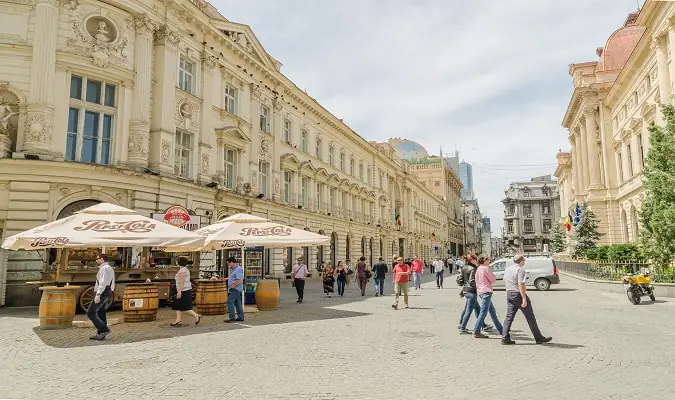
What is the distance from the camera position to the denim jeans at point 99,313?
30.9 feet

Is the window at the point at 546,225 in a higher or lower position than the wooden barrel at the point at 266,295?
higher

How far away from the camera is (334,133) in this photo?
4175 cm

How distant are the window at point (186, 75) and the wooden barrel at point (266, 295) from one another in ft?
42.2

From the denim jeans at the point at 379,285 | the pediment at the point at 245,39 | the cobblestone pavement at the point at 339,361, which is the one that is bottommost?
the cobblestone pavement at the point at 339,361

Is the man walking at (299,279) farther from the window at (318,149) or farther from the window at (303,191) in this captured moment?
the window at (318,149)

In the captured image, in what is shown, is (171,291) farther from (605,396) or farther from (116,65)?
(605,396)

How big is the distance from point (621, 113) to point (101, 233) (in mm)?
44760

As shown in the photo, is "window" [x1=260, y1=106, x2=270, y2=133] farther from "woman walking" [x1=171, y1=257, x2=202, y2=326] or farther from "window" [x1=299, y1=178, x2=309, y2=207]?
"woman walking" [x1=171, y1=257, x2=202, y2=326]

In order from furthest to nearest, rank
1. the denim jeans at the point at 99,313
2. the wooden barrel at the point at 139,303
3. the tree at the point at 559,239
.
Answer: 1. the tree at the point at 559,239
2. the wooden barrel at the point at 139,303
3. the denim jeans at the point at 99,313

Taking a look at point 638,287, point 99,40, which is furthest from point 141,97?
point 638,287

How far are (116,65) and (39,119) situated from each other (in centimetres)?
391

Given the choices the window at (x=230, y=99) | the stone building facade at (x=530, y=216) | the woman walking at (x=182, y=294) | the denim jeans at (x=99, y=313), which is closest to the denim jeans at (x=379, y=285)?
the woman walking at (x=182, y=294)

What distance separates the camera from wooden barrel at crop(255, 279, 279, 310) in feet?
49.2

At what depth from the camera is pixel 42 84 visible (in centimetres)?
1722
